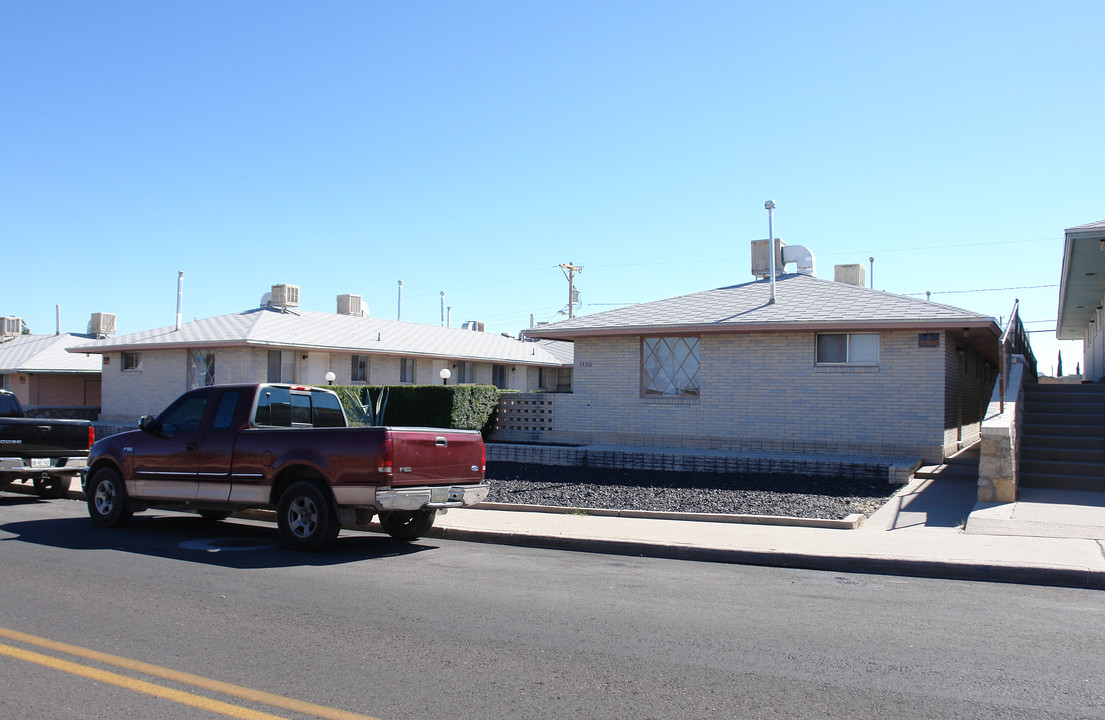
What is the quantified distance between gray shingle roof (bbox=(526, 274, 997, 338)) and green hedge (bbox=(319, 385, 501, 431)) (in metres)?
2.03

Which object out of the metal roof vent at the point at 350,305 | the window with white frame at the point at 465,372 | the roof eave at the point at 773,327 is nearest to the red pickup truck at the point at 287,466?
the roof eave at the point at 773,327

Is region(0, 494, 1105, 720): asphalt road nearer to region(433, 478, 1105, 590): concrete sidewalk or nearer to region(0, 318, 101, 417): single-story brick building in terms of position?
region(433, 478, 1105, 590): concrete sidewalk

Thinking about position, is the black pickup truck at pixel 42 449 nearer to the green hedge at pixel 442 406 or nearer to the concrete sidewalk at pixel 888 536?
the concrete sidewalk at pixel 888 536

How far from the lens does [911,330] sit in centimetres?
1609

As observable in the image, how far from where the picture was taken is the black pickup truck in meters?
13.5

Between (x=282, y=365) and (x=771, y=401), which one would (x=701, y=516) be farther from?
(x=282, y=365)

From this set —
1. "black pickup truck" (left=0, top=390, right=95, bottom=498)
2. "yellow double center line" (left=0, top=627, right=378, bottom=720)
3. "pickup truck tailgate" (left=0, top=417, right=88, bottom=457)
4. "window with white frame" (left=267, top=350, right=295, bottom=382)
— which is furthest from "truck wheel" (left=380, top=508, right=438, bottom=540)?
"window with white frame" (left=267, top=350, right=295, bottom=382)

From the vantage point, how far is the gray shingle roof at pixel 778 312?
1609 centimetres

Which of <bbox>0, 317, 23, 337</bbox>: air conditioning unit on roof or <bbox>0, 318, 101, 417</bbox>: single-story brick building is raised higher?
<bbox>0, 317, 23, 337</bbox>: air conditioning unit on roof

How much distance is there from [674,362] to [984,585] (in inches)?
428

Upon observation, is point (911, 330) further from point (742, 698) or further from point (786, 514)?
point (742, 698)

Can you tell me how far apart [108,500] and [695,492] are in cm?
834

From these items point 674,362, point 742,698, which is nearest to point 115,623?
point 742,698

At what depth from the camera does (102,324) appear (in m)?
38.2
